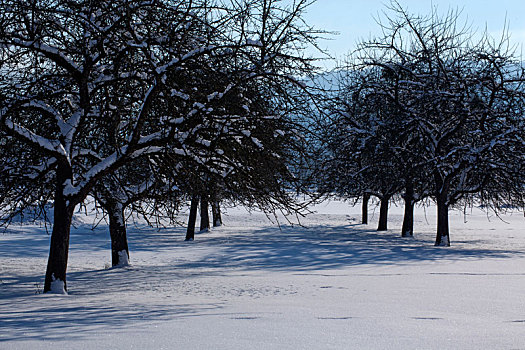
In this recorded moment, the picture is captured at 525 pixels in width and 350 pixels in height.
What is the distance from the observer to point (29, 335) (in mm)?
5863

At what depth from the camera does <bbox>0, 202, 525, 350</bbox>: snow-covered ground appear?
568cm

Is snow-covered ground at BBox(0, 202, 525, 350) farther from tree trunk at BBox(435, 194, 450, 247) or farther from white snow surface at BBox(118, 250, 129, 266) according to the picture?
tree trunk at BBox(435, 194, 450, 247)

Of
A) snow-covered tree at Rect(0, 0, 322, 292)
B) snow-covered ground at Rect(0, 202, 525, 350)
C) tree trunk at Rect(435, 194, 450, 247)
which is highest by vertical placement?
snow-covered tree at Rect(0, 0, 322, 292)

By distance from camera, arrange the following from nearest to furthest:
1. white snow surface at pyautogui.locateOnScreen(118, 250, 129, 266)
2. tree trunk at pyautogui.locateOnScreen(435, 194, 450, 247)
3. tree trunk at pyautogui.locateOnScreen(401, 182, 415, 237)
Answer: white snow surface at pyautogui.locateOnScreen(118, 250, 129, 266), tree trunk at pyautogui.locateOnScreen(435, 194, 450, 247), tree trunk at pyautogui.locateOnScreen(401, 182, 415, 237)

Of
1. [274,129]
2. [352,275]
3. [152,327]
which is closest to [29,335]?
[152,327]

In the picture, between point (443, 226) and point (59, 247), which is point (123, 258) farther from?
point (443, 226)

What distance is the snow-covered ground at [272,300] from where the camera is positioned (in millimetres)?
5680

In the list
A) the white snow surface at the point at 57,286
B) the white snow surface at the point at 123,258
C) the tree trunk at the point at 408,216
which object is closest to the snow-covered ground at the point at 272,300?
the white snow surface at the point at 57,286

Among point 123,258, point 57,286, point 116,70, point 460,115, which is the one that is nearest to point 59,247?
point 57,286

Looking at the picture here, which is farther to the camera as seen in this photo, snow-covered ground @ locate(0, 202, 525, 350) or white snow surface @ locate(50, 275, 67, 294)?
white snow surface @ locate(50, 275, 67, 294)

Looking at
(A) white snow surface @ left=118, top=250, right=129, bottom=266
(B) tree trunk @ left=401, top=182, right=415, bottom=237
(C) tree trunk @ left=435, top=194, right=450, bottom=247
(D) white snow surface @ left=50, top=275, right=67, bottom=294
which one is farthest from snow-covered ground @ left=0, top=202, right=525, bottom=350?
(B) tree trunk @ left=401, top=182, right=415, bottom=237

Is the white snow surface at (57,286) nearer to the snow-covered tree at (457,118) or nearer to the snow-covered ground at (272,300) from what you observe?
the snow-covered ground at (272,300)

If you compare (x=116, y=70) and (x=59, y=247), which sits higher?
(x=116, y=70)

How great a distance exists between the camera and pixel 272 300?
30.6ft
